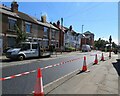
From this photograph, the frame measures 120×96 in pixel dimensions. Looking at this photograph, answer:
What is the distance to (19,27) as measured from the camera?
40.6 metres

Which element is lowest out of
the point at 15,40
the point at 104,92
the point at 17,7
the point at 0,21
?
the point at 104,92

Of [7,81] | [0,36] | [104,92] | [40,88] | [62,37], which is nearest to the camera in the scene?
[40,88]

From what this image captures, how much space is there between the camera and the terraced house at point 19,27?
120 ft

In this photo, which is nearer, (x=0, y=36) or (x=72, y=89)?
(x=72, y=89)

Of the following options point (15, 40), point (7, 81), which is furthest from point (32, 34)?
point (7, 81)

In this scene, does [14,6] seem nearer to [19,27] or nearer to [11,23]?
[19,27]

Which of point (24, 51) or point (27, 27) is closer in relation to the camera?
point (24, 51)

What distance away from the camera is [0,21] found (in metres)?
35.2

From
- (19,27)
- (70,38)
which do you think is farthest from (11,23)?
(70,38)

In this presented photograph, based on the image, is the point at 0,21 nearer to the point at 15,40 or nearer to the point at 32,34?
the point at 15,40

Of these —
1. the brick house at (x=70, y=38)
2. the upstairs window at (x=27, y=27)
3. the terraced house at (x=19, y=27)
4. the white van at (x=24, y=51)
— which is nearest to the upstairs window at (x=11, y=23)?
the terraced house at (x=19, y=27)

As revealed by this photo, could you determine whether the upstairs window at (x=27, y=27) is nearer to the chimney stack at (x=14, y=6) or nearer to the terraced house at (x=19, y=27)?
the terraced house at (x=19, y=27)

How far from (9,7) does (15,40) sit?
26.7ft

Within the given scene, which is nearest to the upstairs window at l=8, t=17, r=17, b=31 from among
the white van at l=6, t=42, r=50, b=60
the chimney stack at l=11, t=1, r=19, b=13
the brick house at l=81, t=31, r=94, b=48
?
the chimney stack at l=11, t=1, r=19, b=13
